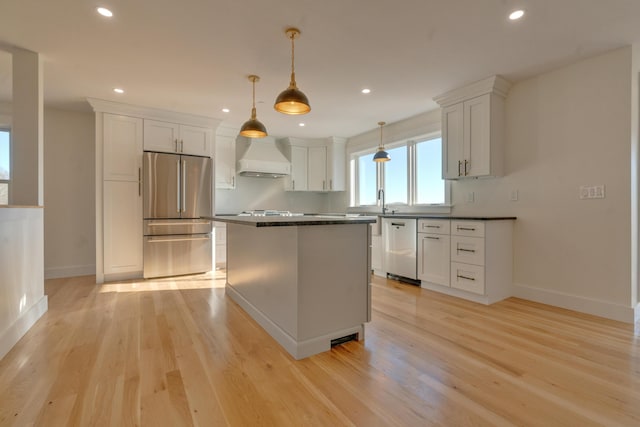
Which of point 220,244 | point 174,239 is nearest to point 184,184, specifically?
point 174,239

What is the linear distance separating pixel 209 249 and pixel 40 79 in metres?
2.67

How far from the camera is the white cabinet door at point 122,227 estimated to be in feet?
13.1

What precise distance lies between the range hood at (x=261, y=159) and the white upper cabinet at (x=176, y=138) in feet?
2.75

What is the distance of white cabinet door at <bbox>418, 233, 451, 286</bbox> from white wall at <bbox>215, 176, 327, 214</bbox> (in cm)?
324

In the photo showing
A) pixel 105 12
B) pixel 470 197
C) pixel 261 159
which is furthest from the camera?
pixel 261 159

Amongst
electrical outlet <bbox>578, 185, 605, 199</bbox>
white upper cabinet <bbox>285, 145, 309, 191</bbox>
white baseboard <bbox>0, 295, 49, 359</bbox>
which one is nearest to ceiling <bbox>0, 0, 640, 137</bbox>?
electrical outlet <bbox>578, 185, 605, 199</bbox>

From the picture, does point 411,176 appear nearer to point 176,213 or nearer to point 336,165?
point 336,165

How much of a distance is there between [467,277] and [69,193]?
18.0ft

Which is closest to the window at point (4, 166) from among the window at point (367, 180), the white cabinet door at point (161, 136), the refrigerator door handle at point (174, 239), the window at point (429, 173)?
the white cabinet door at point (161, 136)

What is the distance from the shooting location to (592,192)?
2.80m

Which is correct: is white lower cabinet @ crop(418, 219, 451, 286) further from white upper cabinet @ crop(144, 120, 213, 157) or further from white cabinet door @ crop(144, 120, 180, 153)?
white cabinet door @ crop(144, 120, 180, 153)

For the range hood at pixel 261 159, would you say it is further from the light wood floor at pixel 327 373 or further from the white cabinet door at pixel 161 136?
the light wood floor at pixel 327 373

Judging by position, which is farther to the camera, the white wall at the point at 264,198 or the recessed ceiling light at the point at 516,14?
the white wall at the point at 264,198

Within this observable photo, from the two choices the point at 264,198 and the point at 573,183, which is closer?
the point at 573,183
